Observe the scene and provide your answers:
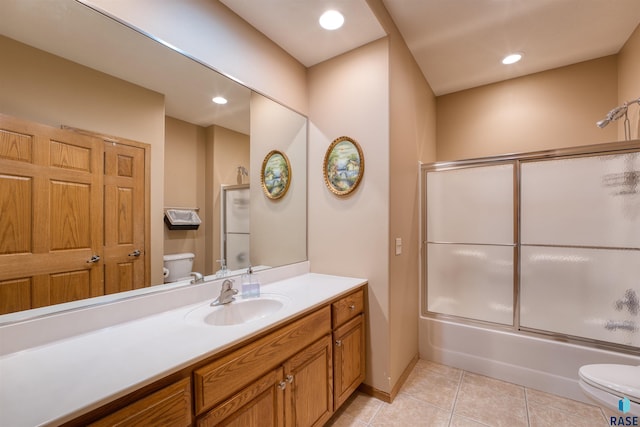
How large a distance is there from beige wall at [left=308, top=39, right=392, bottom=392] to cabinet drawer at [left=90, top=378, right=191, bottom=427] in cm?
138

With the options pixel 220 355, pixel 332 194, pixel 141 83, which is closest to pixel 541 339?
pixel 332 194

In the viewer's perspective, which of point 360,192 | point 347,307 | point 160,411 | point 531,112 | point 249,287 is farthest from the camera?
point 531,112

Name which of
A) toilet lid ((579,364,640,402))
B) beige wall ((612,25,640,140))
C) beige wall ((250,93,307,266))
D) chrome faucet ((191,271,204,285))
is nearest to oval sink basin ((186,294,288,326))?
chrome faucet ((191,271,204,285))

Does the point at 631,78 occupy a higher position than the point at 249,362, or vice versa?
the point at 631,78

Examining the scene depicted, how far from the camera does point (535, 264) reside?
2.18 metres

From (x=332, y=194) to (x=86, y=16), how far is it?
1651 millimetres

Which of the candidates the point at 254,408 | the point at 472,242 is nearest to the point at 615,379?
the point at 472,242

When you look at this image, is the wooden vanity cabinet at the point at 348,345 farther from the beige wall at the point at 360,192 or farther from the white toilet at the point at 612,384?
the white toilet at the point at 612,384

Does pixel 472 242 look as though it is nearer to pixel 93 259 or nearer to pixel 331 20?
pixel 331 20

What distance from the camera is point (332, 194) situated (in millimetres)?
2193

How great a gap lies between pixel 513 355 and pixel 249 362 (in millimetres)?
2181

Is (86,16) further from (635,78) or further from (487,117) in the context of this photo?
(635,78)

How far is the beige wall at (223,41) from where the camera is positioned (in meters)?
1.33

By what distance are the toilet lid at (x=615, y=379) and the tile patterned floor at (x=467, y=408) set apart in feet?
1.28
